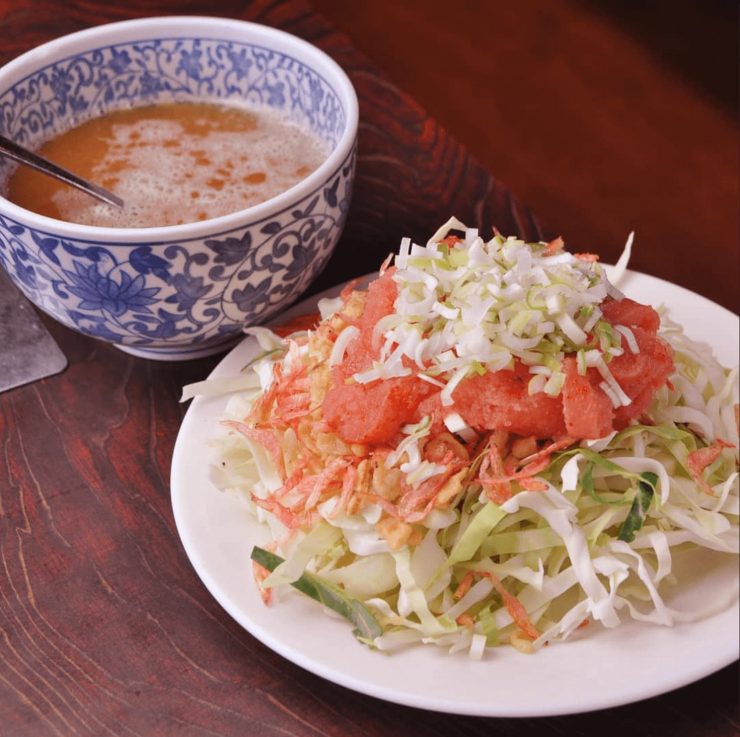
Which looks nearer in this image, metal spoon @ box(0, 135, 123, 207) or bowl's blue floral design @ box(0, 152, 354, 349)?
bowl's blue floral design @ box(0, 152, 354, 349)

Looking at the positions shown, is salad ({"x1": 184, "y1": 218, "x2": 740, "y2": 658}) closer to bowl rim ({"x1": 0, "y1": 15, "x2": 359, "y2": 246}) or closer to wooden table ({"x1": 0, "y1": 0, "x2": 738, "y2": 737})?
wooden table ({"x1": 0, "y1": 0, "x2": 738, "y2": 737})

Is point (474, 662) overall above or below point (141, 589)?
above

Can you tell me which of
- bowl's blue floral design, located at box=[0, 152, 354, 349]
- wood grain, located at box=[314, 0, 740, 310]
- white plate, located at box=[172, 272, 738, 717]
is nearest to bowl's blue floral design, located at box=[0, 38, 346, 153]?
bowl's blue floral design, located at box=[0, 152, 354, 349]

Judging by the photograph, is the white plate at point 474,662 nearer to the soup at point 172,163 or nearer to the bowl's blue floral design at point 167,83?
the soup at point 172,163

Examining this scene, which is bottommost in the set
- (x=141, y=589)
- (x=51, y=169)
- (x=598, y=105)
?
(x=141, y=589)

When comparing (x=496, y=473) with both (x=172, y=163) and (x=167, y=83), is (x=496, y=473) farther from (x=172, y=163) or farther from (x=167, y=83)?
(x=167, y=83)

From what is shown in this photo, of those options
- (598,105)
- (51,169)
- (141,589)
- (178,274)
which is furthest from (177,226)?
(598,105)

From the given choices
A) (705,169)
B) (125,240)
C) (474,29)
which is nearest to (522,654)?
(125,240)
